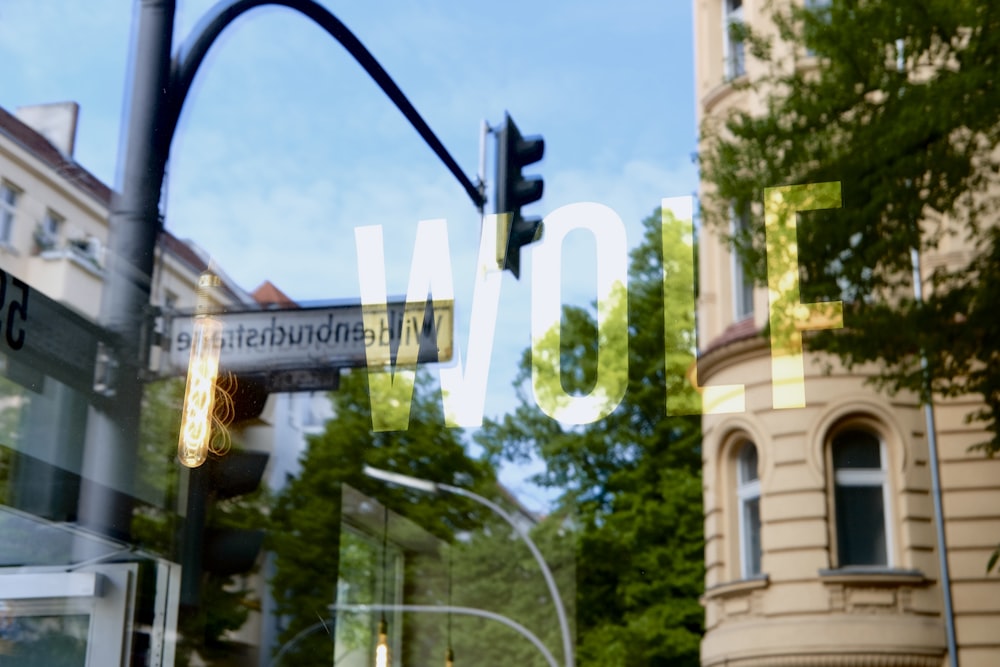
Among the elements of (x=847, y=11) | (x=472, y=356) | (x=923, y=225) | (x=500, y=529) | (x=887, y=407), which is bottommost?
(x=500, y=529)

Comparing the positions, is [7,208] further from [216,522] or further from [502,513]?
[502,513]

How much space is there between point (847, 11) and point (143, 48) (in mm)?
2394

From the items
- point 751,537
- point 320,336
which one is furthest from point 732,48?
point 320,336

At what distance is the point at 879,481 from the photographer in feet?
12.6

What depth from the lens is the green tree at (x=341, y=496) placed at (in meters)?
4.48

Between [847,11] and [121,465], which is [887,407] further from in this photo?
[121,465]

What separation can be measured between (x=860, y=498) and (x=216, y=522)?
2.22 m

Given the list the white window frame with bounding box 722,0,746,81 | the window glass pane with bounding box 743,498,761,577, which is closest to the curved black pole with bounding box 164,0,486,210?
the white window frame with bounding box 722,0,746,81

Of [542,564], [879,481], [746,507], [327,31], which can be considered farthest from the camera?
[327,31]

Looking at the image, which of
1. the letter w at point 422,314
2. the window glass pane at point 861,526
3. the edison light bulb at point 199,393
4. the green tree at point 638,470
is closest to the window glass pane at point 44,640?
the edison light bulb at point 199,393

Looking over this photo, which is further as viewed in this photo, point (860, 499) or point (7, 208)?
point (7, 208)

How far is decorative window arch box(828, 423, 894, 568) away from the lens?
3.78m

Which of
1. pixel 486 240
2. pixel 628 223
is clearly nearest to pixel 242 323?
pixel 486 240

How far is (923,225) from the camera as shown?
4.12m
